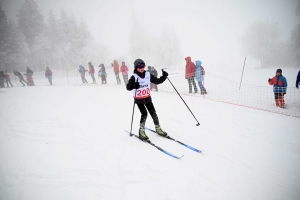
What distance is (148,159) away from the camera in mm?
3654

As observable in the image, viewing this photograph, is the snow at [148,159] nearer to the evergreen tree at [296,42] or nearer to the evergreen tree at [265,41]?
the evergreen tree at [296,42]

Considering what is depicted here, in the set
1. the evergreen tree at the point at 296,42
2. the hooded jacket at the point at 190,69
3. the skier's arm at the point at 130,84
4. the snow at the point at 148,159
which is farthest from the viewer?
the evergreen tree at the point at 296,42

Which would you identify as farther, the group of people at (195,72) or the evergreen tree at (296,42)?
the evergreen tree at (296,42)

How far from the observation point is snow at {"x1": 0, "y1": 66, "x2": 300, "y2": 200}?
283cm

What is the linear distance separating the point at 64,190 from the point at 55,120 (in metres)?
4.11

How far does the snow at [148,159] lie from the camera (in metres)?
2.83

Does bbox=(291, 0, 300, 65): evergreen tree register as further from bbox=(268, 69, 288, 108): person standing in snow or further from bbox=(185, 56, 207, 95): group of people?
bbox=(185, 56, 207, 95): group of people

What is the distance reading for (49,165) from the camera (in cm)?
353

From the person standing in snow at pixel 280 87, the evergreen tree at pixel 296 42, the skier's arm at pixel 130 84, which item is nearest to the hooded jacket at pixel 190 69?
the person standing in snow at pixel 280 87

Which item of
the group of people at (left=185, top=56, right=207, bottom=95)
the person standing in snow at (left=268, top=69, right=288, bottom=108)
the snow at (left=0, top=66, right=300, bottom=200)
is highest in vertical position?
the group of people at (left=185, top=56, right=207, bottom=95)

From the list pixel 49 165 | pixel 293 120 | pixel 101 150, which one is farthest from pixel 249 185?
pixel 293 120

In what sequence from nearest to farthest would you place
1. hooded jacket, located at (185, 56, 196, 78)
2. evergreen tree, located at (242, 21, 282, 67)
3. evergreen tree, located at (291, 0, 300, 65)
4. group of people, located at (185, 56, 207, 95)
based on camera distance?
group of people, located at (185, 56, 207, 95)
hooded jacket, located at (185, 56, 196, 78)
evergreen tree, located at (291, 0, 300, 65)
evergreen tree, located at (242, 21, 282, 67)

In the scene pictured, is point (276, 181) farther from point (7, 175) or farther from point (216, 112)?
point (7, 175)

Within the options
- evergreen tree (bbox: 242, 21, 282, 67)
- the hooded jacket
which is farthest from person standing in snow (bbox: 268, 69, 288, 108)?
evergreen tree (bbox: 242, 21, 282, 67)
